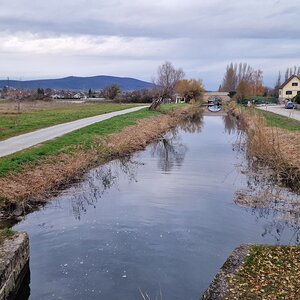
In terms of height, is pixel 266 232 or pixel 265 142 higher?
pixel 265 142

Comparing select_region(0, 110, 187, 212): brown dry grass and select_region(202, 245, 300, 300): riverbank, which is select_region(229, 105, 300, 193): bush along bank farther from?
select_region(202, 245, 300, 300): riverbank

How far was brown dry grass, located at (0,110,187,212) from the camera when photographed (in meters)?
12.3

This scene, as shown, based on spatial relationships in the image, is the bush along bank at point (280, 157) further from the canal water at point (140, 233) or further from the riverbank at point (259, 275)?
the riverbank at point (259, 275)

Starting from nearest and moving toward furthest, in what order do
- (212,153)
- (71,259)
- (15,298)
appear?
(15,298) → (71,259) → (212,153)

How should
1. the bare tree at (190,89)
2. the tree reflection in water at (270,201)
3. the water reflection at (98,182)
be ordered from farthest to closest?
the bare tree at (190,89), the water reflection at (98,182), the tree reflection in water at (270,201)

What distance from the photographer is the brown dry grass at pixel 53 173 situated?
1230 cm

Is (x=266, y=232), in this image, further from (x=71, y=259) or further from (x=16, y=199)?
(x=16, y=199)

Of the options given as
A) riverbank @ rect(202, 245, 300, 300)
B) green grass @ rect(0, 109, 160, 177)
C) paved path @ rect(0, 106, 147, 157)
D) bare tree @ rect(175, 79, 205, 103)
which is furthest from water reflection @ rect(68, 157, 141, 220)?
bare tree @ rect(175, 79, 205, 103)

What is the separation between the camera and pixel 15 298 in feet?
24.5

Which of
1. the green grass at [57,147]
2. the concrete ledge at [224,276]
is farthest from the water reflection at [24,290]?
the green grass at [57,147]

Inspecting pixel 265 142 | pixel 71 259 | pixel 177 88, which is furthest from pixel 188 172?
pixel 177 88

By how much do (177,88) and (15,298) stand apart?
78.9 metres

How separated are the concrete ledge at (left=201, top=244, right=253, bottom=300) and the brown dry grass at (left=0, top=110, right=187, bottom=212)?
6.66 metres

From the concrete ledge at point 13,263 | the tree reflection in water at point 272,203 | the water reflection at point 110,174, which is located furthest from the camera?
the water reflection at point 110,174
